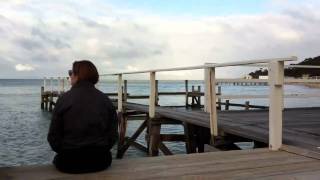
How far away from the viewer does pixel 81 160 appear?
15.3 ft

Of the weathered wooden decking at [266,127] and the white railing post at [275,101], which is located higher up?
the white railing post at [275,101]

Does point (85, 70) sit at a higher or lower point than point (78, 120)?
higher

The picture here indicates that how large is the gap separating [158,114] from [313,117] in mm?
3477

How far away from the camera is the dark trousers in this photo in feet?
15.2

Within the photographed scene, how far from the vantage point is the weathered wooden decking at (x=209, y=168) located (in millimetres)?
4680

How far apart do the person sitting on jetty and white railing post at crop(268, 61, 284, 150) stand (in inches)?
95.4

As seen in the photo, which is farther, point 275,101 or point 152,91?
point 152,91

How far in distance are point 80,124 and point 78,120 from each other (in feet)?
0.13

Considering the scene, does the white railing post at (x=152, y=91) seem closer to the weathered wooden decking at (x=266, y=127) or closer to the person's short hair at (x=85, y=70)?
the weathered wooden decking at (x=266, y=127)

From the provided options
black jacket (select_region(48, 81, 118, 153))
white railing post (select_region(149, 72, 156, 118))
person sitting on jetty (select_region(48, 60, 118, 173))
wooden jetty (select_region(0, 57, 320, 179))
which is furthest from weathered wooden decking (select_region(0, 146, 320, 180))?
white railing post (select_region(149, 72, 156, 118))

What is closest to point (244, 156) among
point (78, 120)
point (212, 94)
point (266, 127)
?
point (212, 94)

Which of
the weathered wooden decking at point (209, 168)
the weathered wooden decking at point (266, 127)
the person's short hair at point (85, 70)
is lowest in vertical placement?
the weathered wooden decking at point (209, 168)

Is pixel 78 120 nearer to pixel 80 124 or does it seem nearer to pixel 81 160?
pixel 80 124

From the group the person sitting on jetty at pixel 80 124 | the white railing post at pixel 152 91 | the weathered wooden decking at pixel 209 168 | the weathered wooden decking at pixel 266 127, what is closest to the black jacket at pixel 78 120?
the person sitting on jetty at pixel 80 124
